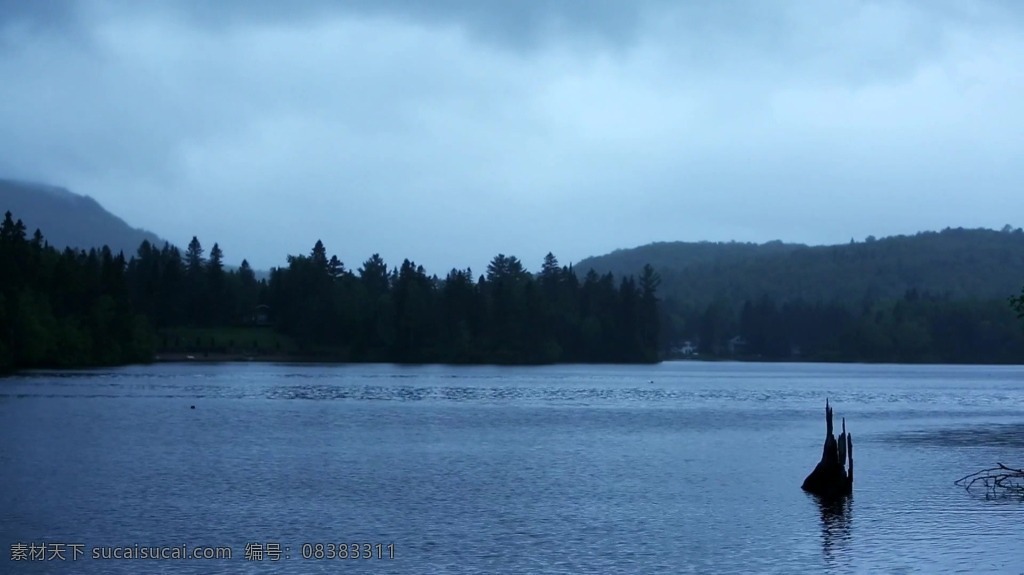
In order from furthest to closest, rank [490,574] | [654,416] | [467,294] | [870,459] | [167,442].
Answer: [467,294] < [654,416] < [167,442] < [870,459] < [490,574]

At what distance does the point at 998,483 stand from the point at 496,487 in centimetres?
1631

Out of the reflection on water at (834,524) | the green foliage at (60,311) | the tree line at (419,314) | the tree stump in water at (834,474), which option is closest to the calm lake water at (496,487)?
the reflection on water at (834,524)

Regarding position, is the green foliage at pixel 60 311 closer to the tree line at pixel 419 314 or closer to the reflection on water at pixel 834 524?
the tree line at pixel 419 314

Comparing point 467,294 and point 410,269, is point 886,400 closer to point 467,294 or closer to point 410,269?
point 467,294

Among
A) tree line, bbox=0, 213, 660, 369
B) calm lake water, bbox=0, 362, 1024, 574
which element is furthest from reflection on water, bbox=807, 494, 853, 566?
tree line, bbox=0, 213, 660, 369

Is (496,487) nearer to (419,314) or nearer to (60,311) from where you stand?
(60,311)

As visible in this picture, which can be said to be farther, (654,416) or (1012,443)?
(654,416)

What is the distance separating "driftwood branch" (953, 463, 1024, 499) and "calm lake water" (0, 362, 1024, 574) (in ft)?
2.60

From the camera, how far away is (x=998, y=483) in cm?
3797

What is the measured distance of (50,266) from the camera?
140875mm

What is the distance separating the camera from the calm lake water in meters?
28.0

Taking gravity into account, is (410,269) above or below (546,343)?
above

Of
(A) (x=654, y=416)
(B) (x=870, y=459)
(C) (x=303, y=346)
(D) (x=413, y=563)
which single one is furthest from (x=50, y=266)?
(D) (x=413, y=563)

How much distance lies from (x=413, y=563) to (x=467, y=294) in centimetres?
16036
